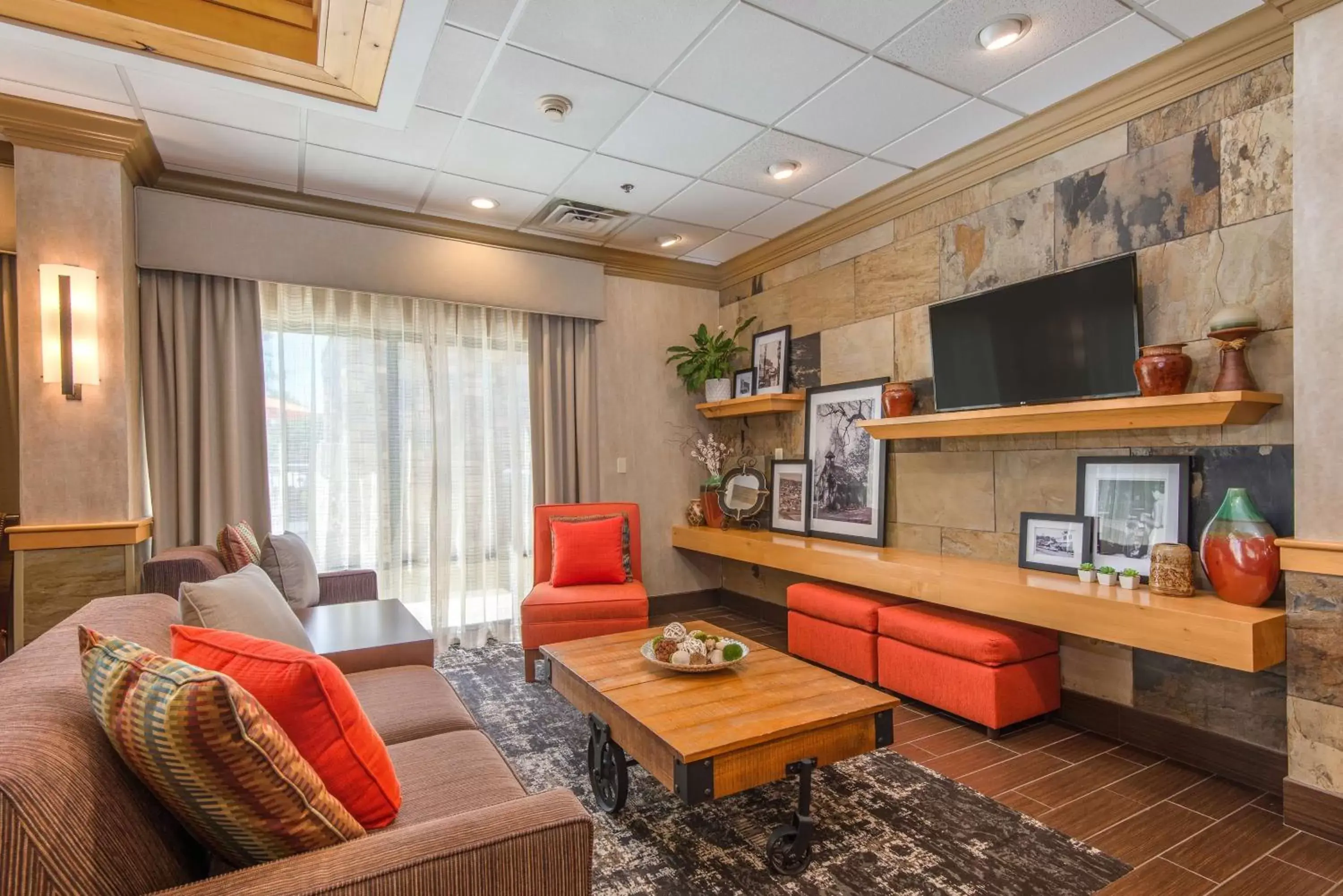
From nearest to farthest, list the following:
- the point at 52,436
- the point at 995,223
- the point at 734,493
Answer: the point at 52,436 < the point at 995,223 < the point at 734,493

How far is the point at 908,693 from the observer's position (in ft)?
10.7

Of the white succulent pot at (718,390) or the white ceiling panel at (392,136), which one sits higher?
the white ceiling panel at (392,136)

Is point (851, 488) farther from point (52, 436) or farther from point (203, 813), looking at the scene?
point (52, 436)

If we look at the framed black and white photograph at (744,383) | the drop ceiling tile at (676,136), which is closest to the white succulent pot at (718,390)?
the framed black and white photograph at (744,383)

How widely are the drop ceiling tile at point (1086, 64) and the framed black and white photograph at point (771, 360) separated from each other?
2116 mm

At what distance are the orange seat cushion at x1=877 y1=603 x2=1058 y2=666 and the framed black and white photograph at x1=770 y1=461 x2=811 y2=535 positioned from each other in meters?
1.29

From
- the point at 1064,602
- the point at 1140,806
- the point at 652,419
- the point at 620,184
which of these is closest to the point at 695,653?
the point at 1064,602

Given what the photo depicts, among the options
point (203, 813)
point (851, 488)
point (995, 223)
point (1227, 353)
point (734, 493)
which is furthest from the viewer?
point (734, 493)

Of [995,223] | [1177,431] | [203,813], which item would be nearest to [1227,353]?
[1177,431]

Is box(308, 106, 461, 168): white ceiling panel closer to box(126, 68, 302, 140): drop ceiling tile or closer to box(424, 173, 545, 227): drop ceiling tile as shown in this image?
box(126, 68, 302, 140): drop ceiling tile

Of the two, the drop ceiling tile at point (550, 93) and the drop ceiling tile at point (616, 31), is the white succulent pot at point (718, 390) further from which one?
the drop ceiling tile at point (616, 31)

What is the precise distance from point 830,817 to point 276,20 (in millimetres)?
3770

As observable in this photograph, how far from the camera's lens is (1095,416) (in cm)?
282

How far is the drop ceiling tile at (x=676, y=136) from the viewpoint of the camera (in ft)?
10.1
